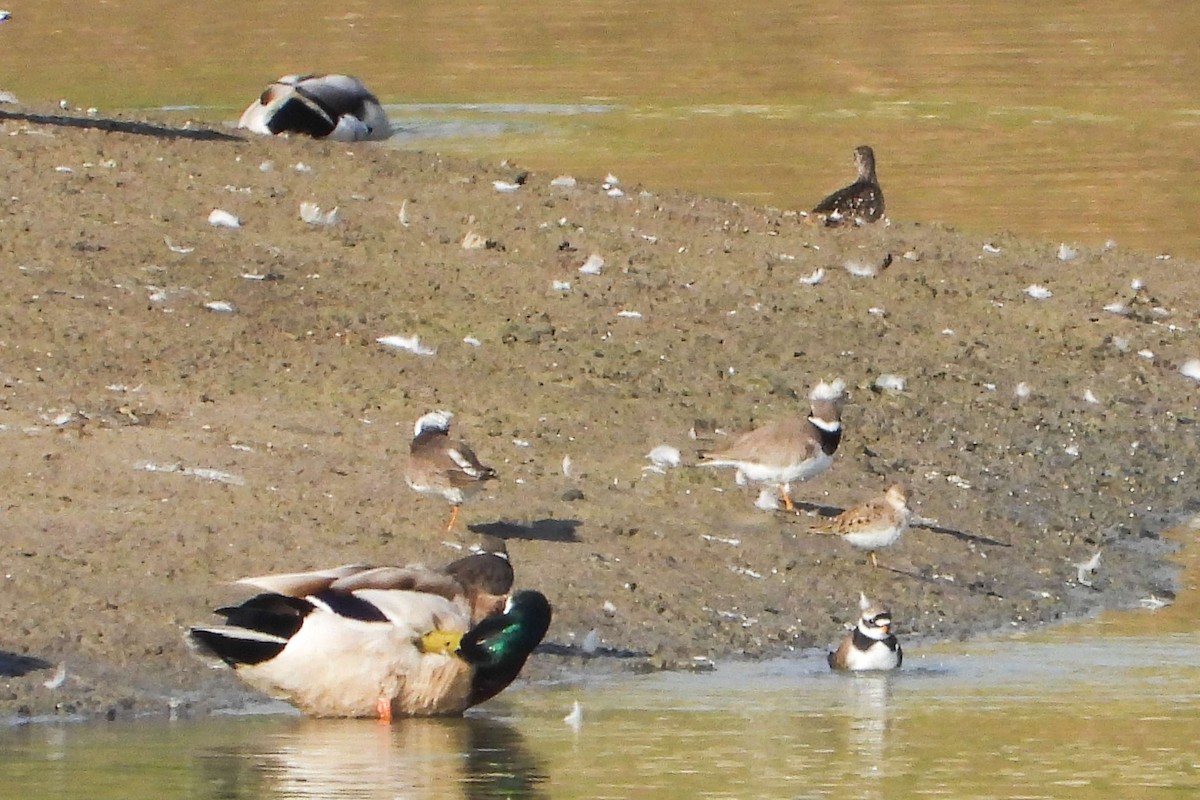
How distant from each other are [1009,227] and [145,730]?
45.4 feet

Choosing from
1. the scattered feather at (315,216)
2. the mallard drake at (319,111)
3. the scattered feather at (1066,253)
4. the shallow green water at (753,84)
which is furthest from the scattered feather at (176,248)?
the shallow green water at (753,84)

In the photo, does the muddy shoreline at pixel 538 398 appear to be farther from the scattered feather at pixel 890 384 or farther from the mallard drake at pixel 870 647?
the mallard drake at pixel 870 647

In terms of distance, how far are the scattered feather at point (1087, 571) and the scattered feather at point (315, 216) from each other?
19.7 ft

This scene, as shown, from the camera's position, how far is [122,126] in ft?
62.2

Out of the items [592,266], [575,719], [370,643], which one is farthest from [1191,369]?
[370,643]

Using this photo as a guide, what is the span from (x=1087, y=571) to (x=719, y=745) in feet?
13.6

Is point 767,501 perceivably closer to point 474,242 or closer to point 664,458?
point 664,458

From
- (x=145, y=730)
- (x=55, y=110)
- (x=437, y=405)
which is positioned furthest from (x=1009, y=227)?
(x=145, y=730)

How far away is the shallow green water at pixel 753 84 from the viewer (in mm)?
24406

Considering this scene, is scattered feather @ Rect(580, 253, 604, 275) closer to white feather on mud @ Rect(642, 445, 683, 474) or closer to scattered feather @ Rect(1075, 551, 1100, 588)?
white feather on mud @ Rect(642, 445, 683, 474)

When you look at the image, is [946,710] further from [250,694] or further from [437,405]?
[437,405]

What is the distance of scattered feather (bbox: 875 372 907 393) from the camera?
49.8 ft

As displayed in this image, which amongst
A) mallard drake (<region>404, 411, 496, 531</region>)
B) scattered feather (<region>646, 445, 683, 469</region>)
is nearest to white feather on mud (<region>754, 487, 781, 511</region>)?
scattered feather (<region>646, 445, 683, 469</region>)

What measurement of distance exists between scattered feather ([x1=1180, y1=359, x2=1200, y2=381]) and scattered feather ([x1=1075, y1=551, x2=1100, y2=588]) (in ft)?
14.1
